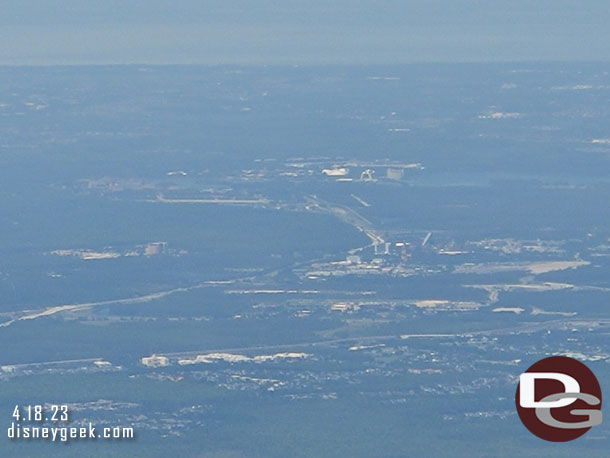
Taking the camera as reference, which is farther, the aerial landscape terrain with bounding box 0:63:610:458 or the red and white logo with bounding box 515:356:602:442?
the aerial landscape terrain with bounding box 0:63:610:458

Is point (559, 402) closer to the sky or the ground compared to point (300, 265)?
closer to the ground

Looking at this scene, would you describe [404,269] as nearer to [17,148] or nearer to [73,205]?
[73,205]

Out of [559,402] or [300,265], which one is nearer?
[559,402]

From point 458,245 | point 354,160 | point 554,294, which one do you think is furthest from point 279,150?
point 554,294

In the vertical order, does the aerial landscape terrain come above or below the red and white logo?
above
